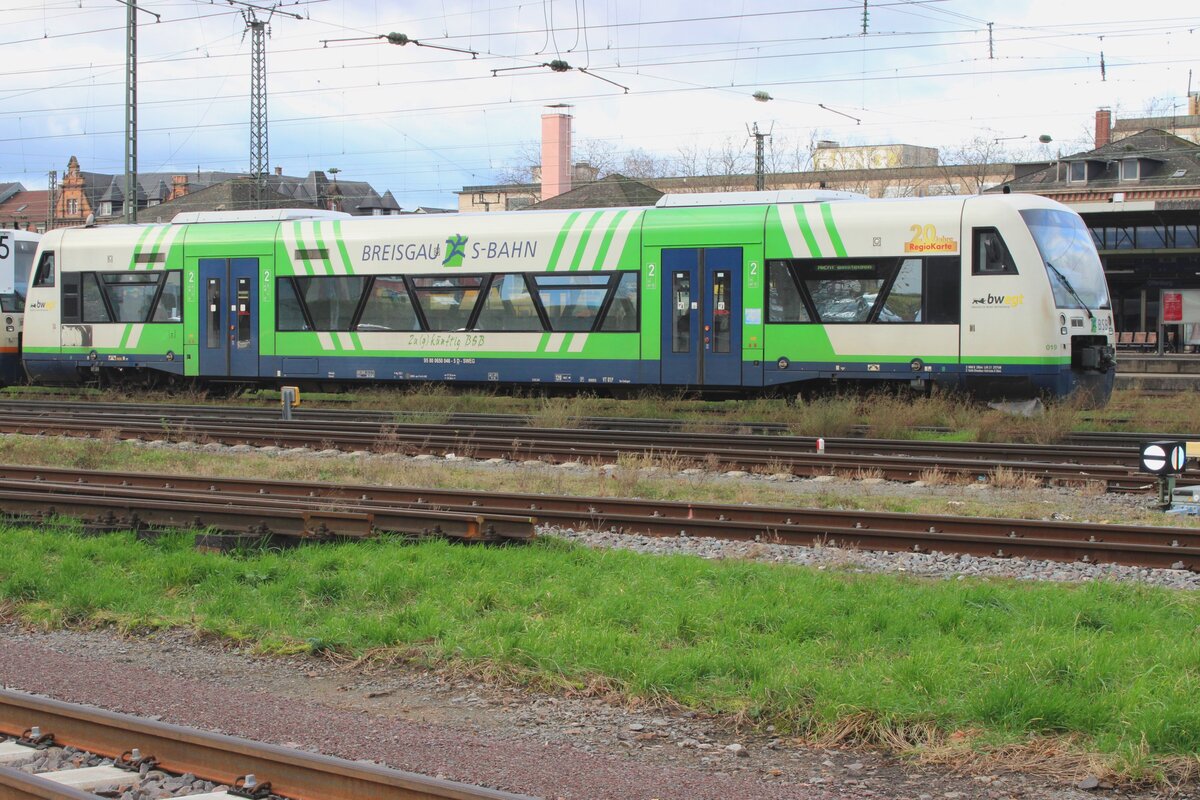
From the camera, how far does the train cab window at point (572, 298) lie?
65.0ft

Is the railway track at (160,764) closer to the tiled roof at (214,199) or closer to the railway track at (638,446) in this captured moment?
the railway track at (638,446)

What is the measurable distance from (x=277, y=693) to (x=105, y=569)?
3.06 metres

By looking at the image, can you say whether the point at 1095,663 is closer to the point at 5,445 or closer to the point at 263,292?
the point at 5,445

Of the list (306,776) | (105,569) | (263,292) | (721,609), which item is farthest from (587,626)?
(263,292)

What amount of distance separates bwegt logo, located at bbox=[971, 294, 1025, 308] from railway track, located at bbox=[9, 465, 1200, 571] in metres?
8.10

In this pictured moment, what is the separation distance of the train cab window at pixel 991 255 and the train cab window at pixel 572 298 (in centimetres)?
583

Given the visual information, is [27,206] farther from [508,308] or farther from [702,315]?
[702,315]

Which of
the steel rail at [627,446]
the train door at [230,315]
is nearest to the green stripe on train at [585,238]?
the steel rail at [627,446]

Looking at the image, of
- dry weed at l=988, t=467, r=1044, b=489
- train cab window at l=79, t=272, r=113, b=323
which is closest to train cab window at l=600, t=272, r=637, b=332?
dry weed at l=988, t=467, r=1044, b=489

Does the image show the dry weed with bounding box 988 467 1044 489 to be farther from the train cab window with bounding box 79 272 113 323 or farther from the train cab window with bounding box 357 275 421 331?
the train cab window with bounding box 79 272 113 323

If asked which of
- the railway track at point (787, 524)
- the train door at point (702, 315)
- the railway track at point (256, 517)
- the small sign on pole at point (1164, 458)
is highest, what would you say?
the train door at point (702, 315)

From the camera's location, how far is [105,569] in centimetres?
852

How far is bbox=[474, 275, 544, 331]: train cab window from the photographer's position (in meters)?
20.3

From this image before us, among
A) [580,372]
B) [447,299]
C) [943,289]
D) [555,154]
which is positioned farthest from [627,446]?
[555,154]
